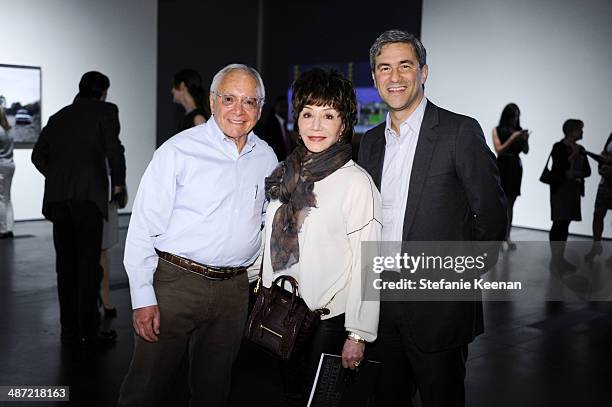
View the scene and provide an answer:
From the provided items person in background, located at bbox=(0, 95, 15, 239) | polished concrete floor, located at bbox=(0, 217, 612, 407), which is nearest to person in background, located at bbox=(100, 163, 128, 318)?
polished concrete floor, located at bbox=(0, 217, 612, 407)

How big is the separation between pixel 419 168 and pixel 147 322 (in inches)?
42.9

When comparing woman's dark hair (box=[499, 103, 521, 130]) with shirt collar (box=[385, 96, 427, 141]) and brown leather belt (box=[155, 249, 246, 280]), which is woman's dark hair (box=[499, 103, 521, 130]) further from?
brown leather belt (box=[155, 249, 246, 280])

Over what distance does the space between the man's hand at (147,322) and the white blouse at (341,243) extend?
0.56 m

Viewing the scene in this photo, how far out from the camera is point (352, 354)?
7.40ft

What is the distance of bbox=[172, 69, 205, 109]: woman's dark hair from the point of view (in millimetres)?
4738

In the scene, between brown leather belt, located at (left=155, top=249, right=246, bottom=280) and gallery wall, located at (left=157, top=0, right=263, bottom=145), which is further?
gallery wall, located at (left=157, top=0, right=263, bottom=145)

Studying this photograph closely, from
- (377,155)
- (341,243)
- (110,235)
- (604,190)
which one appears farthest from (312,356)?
(604,190)

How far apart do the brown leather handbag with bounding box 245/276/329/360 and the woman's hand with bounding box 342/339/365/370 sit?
0.13 metres

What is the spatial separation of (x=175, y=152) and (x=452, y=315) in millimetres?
1123

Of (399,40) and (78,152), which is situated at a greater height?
(399,40)

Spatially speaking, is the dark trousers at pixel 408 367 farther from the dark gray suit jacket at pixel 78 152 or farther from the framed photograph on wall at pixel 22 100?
the framed photograph on wall at pixel 22 100

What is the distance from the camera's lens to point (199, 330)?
269 cm

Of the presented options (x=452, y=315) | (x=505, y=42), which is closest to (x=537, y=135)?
(x=505, y=42)

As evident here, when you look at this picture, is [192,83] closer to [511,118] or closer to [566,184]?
[566,184]
